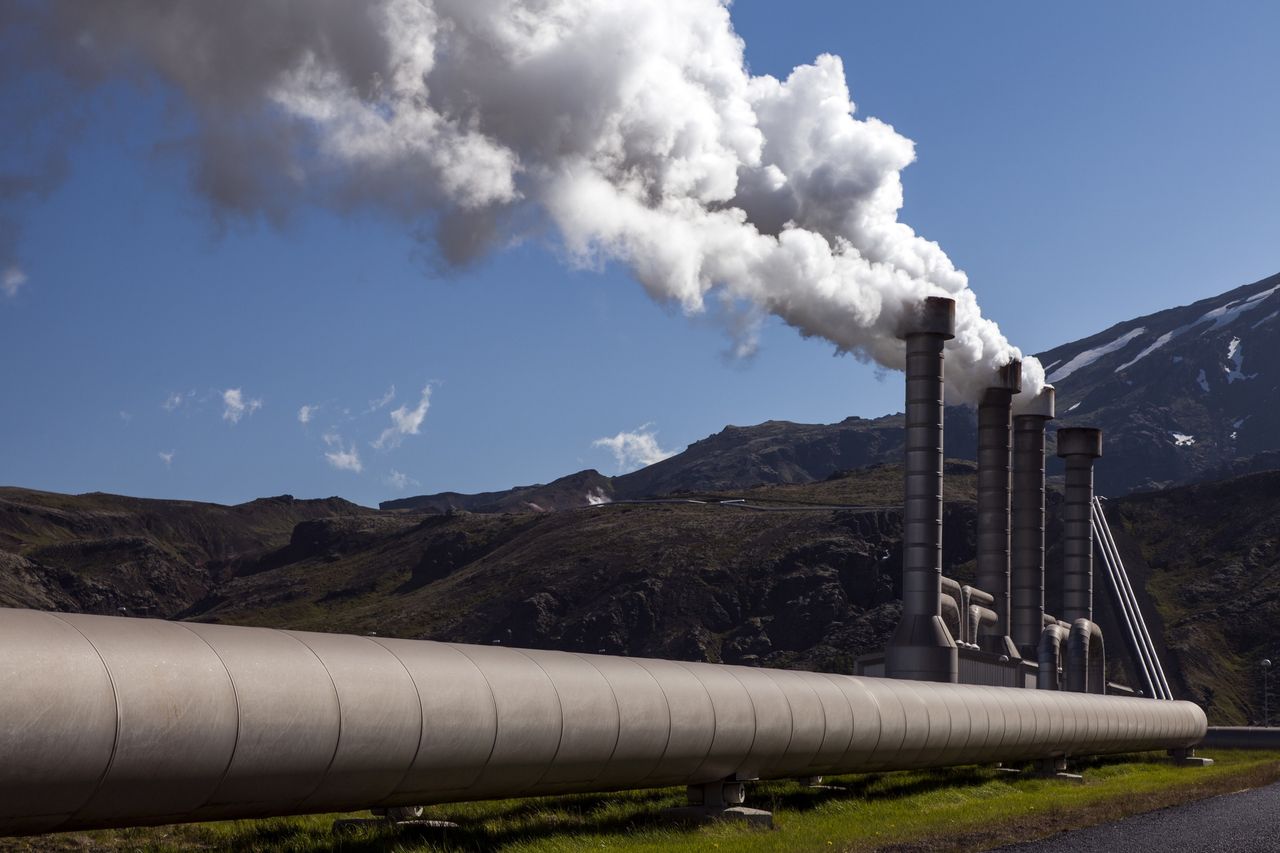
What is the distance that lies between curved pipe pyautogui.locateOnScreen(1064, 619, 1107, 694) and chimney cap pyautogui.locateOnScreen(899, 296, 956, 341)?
2246 cm

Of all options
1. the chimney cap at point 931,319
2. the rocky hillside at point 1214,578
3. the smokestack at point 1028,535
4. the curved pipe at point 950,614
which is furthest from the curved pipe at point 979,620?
the rocky hillside at point 1214,578

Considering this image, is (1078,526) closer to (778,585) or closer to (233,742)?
(778,585)

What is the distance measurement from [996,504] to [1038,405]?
→ 21.9ft

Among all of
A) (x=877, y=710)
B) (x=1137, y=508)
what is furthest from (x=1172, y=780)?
(x=1137, y=508)

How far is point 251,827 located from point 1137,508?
6776 inches

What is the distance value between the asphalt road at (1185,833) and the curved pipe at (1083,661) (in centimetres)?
4407

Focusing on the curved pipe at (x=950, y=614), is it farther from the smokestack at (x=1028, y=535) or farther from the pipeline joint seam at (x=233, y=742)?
the pipeline joint seam at (x=233, y=742)

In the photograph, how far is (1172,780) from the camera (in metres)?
40.2

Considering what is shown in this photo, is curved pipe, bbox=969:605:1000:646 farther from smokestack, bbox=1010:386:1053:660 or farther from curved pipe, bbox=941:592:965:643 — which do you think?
smokestack, bbox=1010:386:1053:660

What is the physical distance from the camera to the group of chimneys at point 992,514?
5647cm

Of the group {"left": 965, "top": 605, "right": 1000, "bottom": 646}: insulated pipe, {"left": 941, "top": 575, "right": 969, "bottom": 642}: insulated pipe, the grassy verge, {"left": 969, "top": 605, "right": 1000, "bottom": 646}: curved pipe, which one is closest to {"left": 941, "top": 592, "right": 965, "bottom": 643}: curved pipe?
{"left": 941, "top": 575, "right": 969, "bottom": 642}: insulated pipe

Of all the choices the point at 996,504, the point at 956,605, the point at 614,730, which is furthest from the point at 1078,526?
the point at 614,730

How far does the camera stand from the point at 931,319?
5747 centimetres

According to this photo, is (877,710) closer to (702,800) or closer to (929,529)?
(702,800)
